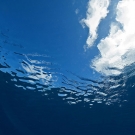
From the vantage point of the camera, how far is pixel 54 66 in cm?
1298

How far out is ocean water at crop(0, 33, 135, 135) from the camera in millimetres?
13500

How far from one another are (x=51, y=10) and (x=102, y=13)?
291cm

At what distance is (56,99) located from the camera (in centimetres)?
1873

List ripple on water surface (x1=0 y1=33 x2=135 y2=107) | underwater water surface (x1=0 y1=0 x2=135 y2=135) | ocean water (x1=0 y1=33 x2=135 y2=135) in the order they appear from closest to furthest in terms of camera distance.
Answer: underwater water surface (x1=0 y1=0 x2=135 y2=135)
ripple on water surface (x1=0 y1=33 x2=135 y2=107)
ocean water (x1=0 y1=33 x2=135 y2=135)

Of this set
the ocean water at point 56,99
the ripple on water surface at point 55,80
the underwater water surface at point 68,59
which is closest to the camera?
the underwater water surface at point 68,59

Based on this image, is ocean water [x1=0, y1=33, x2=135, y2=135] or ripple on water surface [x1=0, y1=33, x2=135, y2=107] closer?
ripple on water surface [x1=0, y1=33, x2=135, y2=107]

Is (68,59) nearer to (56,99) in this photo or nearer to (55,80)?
(55,80)

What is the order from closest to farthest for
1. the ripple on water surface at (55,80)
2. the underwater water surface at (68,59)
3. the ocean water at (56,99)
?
the underwater water surface at (68,59) → the ripple on water surface at (55,80) → the ocean water at (56,99)

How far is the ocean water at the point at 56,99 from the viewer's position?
13500 millimetres

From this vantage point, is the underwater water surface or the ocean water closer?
the underwater water surface

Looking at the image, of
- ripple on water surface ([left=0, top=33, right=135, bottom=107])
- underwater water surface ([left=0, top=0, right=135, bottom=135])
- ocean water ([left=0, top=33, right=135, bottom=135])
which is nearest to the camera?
underwater water surface ([left=0, top=0, right=135, bottom=135])

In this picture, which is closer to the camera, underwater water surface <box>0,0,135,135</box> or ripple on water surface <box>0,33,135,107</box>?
underwater water surface <box>0,0,135,135</box>

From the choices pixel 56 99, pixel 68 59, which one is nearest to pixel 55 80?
pixel 68 59

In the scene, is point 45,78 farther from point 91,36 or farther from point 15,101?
point 15,101
